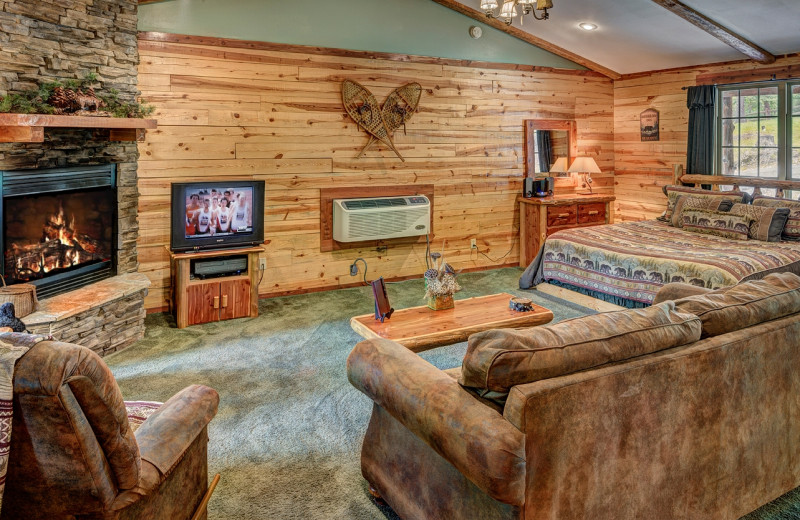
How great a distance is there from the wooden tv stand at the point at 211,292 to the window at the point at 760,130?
5.13 m

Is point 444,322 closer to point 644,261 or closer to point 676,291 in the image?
point 676,291

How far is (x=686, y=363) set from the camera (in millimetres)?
1976

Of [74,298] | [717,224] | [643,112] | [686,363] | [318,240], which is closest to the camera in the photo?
[686,363]

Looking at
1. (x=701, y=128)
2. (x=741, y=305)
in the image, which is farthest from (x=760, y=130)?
(x=741, y=305)

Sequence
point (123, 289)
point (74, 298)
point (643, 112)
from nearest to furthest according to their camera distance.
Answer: point (74, 298) < point (123, 289) < point (643, 112)

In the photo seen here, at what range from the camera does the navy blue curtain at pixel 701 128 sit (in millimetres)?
6609

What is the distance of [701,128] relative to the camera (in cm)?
667

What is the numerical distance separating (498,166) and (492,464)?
18.5 feet

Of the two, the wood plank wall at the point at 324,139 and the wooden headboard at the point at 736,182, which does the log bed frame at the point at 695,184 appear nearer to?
the wooden headboard at the point at 736,182

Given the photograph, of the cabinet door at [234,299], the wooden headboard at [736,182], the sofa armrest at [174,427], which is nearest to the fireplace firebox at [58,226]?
the cabinet door at [234,299]

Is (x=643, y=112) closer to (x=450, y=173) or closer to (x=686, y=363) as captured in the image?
(x=450, y=173)

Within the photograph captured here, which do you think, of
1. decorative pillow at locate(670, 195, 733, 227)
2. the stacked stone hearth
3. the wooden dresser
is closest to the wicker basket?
the stacked stone hearth

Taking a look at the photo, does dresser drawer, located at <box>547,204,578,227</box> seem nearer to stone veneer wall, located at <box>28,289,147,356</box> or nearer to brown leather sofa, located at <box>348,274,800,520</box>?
stone veneer wall, located at <box>28,289,147,356</box>

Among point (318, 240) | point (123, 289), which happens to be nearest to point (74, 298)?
point (123, 289)
